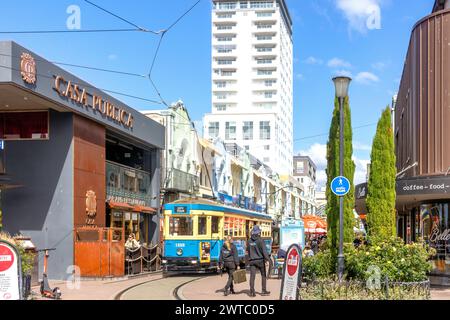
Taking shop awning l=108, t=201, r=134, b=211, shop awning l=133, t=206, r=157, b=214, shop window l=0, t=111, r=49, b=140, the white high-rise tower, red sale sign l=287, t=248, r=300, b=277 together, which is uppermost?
the white high-rise tower

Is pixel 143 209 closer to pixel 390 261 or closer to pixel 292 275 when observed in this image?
pixel 390 261

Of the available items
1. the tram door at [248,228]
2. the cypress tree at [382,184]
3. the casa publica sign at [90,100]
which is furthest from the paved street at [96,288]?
the cypress tree at [382,184]

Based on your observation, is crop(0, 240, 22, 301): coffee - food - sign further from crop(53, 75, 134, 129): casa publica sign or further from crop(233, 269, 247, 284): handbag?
crop(53, 75, 134, 129): casa publica sign

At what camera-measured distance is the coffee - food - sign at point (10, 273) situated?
1037cm

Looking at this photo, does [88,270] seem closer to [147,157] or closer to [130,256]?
[130,256]

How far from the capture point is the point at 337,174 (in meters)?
18.9

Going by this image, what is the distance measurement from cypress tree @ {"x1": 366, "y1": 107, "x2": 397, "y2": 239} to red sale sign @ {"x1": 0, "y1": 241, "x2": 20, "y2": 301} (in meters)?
12.6

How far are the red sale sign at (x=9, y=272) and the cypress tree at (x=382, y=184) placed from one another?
12.6 meters

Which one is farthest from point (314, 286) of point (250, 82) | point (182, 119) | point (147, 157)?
point (250, 82)

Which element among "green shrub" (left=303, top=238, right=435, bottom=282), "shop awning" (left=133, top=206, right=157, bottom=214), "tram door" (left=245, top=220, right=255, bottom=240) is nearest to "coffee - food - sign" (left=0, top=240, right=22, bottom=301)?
"green shrub" (left=303, top=238, right=435, bottom=282)

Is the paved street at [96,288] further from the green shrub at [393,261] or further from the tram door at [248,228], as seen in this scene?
the tram door at [248,228]

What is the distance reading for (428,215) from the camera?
82.0 feet

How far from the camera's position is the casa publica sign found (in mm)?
22609

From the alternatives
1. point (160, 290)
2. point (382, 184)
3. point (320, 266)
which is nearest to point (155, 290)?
point (160, 290)
